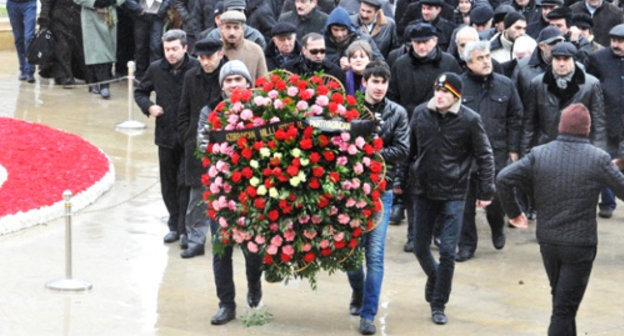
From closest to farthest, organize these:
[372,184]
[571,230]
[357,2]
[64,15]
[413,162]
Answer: [571,230]
[372,184]
[413,162]
[357,2]
[64,15]

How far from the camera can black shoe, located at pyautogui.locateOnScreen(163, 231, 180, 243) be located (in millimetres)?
13555

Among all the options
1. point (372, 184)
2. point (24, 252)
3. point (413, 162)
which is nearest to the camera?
point (372, 184)

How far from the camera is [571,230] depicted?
984 centimetres

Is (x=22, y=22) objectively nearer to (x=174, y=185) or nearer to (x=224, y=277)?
(x=174, y=185)

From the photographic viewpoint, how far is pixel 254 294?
11320 millimetres

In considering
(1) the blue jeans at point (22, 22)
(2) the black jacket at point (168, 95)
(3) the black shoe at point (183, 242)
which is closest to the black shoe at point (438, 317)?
(3) the black shoe at point (183, 242)

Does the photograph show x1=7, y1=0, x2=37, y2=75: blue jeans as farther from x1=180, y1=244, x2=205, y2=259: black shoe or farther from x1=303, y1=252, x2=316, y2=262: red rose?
x1=303, y1=252, x2=316, y2=262: red rose

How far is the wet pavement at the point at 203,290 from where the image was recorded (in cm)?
1098

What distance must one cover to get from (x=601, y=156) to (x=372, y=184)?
1.72 metres

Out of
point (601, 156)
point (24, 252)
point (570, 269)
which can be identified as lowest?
point (24, 252)

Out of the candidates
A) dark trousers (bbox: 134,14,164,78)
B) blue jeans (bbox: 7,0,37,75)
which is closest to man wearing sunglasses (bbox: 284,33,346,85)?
dark trousers (bbox: 134,14,164,78)

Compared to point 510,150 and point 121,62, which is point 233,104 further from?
point 121,62

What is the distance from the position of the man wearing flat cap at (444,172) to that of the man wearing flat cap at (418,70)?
2.06m

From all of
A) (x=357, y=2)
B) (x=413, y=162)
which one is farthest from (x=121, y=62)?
(x=413, y=162)
